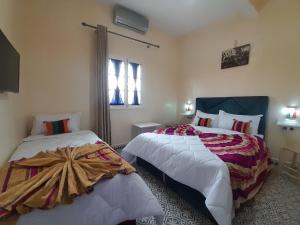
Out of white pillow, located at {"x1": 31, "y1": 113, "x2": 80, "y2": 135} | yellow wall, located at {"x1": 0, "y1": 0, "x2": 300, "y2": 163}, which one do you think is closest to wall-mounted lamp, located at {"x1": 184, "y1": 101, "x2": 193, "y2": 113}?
yellow wall, located at {"x1": 0, "y1": 0, "x2": 300, "y2": 163}

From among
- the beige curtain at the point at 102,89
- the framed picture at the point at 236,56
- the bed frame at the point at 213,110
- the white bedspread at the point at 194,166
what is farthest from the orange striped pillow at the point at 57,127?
the framed picture at the point at 236,56

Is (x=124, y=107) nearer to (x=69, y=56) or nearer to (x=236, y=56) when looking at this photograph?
(x=69, y=56)

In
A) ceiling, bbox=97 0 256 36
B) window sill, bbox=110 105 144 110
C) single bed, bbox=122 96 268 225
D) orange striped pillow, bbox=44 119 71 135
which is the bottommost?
single bed, bbox=122 96 268 225

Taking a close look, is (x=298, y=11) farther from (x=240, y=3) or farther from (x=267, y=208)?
(x=267, y=208)

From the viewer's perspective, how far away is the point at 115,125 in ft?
11.5

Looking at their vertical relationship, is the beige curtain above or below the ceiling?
below

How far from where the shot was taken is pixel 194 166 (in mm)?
1586

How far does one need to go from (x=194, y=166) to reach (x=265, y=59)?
2.53 metres

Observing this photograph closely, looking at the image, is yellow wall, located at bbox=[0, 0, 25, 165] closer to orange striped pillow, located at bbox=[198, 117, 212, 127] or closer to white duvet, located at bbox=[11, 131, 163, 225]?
white duvet, located at bbox=[11, 131, 163, 225]

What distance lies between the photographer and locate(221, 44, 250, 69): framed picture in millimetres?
3013

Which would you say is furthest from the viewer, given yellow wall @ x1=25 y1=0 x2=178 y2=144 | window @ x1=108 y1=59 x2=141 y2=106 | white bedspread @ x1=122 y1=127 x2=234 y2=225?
window @ x1=108 y1=59 x2=141 y2=106

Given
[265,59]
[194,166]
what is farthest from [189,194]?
[265,59]

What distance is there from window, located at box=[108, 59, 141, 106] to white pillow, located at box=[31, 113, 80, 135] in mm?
889

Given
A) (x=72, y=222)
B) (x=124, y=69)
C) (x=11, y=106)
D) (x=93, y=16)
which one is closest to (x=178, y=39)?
(x=124, y=69)
